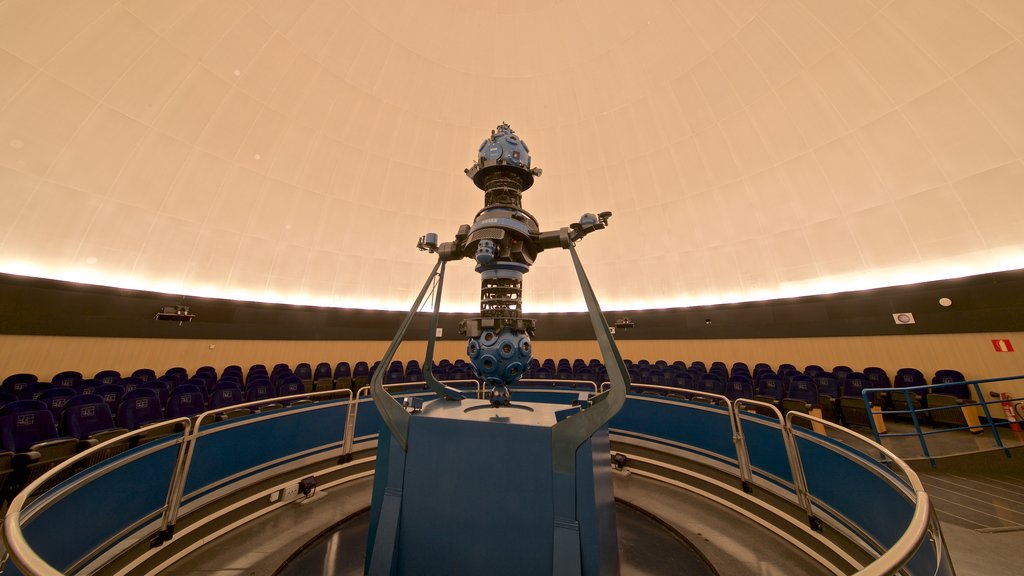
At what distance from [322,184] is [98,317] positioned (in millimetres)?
8028

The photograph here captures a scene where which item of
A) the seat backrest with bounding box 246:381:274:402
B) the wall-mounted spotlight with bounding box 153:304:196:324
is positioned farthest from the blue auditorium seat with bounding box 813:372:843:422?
the wall-mounted spotlight with bounding box 153:304:196:324

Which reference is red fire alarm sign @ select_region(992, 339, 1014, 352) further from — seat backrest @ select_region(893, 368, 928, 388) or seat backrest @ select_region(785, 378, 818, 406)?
seat backrest @ select_region(785, 378, 818, 406)

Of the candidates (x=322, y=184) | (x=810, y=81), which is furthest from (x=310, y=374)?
(x=810, y=81)

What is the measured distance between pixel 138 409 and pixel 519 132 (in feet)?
46.7

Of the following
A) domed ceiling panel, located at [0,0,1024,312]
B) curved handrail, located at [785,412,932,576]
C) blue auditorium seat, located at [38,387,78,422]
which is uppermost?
domed ceiling panel, located at [0,0,1024,312]

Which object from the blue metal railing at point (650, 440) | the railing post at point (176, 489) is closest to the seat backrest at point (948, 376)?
the blue metal railing at point (650, 440)

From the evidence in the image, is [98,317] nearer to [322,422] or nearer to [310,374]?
[310,374]

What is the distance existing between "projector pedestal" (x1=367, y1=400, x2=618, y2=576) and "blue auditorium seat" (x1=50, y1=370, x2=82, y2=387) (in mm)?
13247

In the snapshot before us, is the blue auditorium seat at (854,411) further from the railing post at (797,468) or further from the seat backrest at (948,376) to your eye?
the railing post at (797,468)

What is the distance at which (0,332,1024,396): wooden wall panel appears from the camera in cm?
899

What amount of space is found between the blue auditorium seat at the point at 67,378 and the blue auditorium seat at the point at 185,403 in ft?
19.2

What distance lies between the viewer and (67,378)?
375 inches

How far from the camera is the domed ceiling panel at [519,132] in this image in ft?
27.1

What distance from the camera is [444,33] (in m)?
12.0
